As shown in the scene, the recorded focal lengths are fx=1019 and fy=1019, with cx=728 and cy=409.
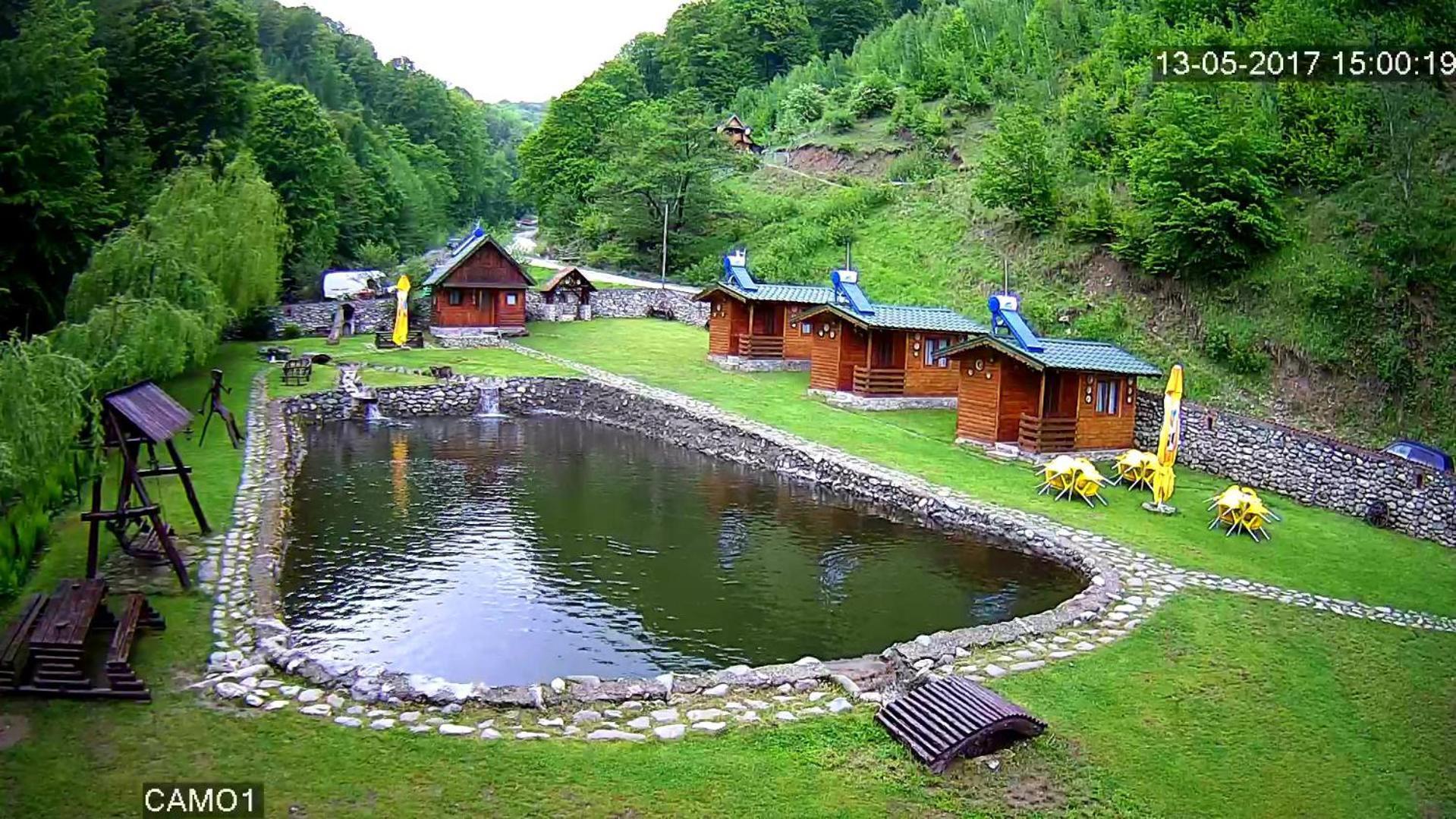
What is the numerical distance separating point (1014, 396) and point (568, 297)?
2620cm

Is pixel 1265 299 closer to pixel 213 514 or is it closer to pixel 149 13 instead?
pixel 213 514

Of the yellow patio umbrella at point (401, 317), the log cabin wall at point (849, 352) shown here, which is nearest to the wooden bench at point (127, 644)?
the log cabin wall at point (849, 352)

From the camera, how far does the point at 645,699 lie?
406 inches

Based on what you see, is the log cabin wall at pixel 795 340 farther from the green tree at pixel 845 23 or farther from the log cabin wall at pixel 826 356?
the green tree at pixel 845 23

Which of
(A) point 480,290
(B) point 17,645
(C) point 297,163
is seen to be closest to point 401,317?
(A) point 480,290

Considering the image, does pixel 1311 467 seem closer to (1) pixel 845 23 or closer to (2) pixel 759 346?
(2) pixel 759 346

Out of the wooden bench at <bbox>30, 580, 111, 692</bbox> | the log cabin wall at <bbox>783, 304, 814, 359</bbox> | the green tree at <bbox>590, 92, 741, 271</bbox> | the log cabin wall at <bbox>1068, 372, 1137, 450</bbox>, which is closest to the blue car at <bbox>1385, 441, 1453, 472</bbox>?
the log cabin wall at <bbox>1068, 372, 1137, 450</bbox>

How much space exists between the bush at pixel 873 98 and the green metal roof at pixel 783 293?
31.5 metres

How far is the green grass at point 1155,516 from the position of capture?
1554 cm

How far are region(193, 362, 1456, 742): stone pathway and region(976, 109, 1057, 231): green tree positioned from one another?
23.8 m

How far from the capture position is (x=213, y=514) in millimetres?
16516

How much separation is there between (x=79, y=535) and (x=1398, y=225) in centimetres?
2827

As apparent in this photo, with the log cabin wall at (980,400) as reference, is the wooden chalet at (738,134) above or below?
above

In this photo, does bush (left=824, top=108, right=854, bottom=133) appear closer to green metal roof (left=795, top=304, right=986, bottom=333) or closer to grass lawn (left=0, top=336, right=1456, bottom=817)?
green metal roof (left=795, top=304, right=986, bottom=333)
